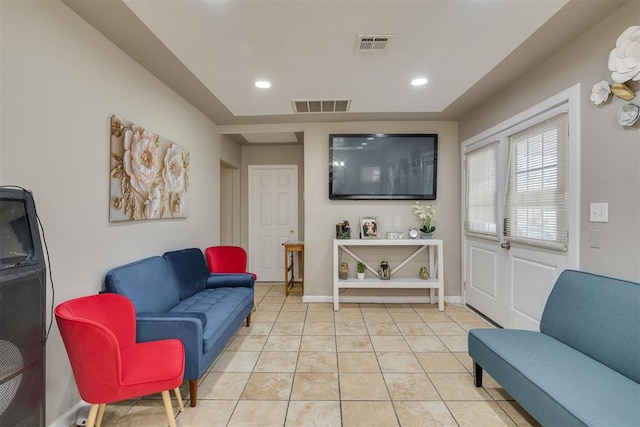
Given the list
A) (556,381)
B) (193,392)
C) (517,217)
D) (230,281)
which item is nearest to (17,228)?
(193,392)

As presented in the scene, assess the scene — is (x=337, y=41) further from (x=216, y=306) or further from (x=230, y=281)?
(x=230, y=281)

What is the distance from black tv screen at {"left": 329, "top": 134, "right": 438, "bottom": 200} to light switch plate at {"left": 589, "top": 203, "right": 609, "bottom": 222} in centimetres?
196

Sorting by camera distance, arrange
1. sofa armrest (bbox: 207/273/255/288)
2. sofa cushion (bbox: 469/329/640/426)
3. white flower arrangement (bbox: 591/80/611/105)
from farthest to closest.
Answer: sofa armrest (bbox: 207/273/255/288), white flower arrangement (bbox: 591/80/611/105), sofa cushion (bbox: 469/329/640/426)

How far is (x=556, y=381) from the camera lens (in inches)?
55.1

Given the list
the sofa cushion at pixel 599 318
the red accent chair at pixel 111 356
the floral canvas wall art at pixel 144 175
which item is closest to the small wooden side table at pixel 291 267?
the floral canvas wall art at pixel 144 175

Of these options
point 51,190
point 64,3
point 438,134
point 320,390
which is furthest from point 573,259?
point 64,3

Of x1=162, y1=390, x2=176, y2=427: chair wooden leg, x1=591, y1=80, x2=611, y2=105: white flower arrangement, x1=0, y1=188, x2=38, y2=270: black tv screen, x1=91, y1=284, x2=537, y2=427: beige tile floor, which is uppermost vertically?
x1=591, y1=80, x2=611, y2=105: white flower arrangement

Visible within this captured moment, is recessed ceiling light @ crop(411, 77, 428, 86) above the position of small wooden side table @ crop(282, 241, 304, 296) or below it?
above

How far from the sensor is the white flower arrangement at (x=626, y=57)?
1.59 m

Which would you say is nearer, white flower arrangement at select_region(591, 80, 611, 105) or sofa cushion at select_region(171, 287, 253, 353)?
white flower arrangement at select_region(591, 80, 611, 105)

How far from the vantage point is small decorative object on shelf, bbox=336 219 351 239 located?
12.7ft

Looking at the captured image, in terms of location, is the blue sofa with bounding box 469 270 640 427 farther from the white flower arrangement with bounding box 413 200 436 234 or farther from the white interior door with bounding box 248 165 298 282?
the white interior door with bounding box 248 165 298 282

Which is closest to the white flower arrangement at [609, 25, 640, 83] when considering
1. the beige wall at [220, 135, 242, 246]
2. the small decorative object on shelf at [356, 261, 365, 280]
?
the small decorative object on shelf at [356, 261, 365, 280]

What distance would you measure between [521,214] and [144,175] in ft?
11.3
